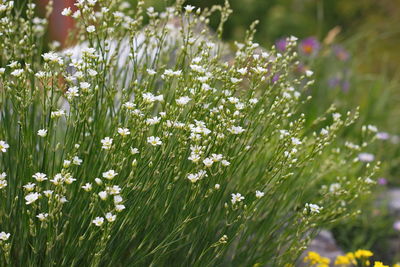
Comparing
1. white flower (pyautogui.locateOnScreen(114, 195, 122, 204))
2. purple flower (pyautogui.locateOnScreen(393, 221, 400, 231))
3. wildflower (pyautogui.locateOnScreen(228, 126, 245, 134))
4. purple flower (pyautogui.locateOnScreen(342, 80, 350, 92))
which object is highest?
wildflower (pyautogui.locateOnScreen(228, 126, 245, 134))

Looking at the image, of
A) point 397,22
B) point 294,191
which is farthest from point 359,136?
point 397,22

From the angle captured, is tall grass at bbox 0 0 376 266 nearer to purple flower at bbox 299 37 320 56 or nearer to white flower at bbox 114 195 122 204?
white flower at bbox 114 195 122 204

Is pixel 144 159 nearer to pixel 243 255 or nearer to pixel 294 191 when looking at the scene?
pixel 243 255

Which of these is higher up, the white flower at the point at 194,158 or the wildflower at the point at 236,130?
the wildflower at the point at 236,130

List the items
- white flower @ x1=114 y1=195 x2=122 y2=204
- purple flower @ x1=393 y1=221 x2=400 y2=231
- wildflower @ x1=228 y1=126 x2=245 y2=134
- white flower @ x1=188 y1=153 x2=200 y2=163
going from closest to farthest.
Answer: white flower @ x1=114 y1=195 x2=122 y2=204 → white flower @ x1=188 y1=153 x2=200 y2=163 → wildflower @ x1=228 y1=126 x2=245 y2=134 → purple flower @ x1=393 y1=221 x2=400 y2=231

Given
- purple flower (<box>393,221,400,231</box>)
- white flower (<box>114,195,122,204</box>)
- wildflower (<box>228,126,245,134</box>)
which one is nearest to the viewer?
white flower (<box>114,195,122,204</box>)

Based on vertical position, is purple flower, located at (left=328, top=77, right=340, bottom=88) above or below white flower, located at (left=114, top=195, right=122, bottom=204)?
above

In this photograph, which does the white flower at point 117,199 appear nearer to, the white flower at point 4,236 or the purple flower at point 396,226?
the white flower at point 4,236

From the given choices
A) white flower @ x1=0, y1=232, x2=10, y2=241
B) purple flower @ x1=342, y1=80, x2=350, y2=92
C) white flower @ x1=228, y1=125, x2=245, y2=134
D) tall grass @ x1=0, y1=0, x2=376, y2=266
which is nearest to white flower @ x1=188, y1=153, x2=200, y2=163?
tall grass @ x1=0, y1=0, x2=376, y2=266

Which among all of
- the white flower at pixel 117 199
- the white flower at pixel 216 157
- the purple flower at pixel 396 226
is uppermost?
the white flower at pixel 216 157

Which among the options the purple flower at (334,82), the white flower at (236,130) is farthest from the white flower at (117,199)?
the purple flower at (334,82)

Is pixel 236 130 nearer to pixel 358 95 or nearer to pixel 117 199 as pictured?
pixel 117 199
